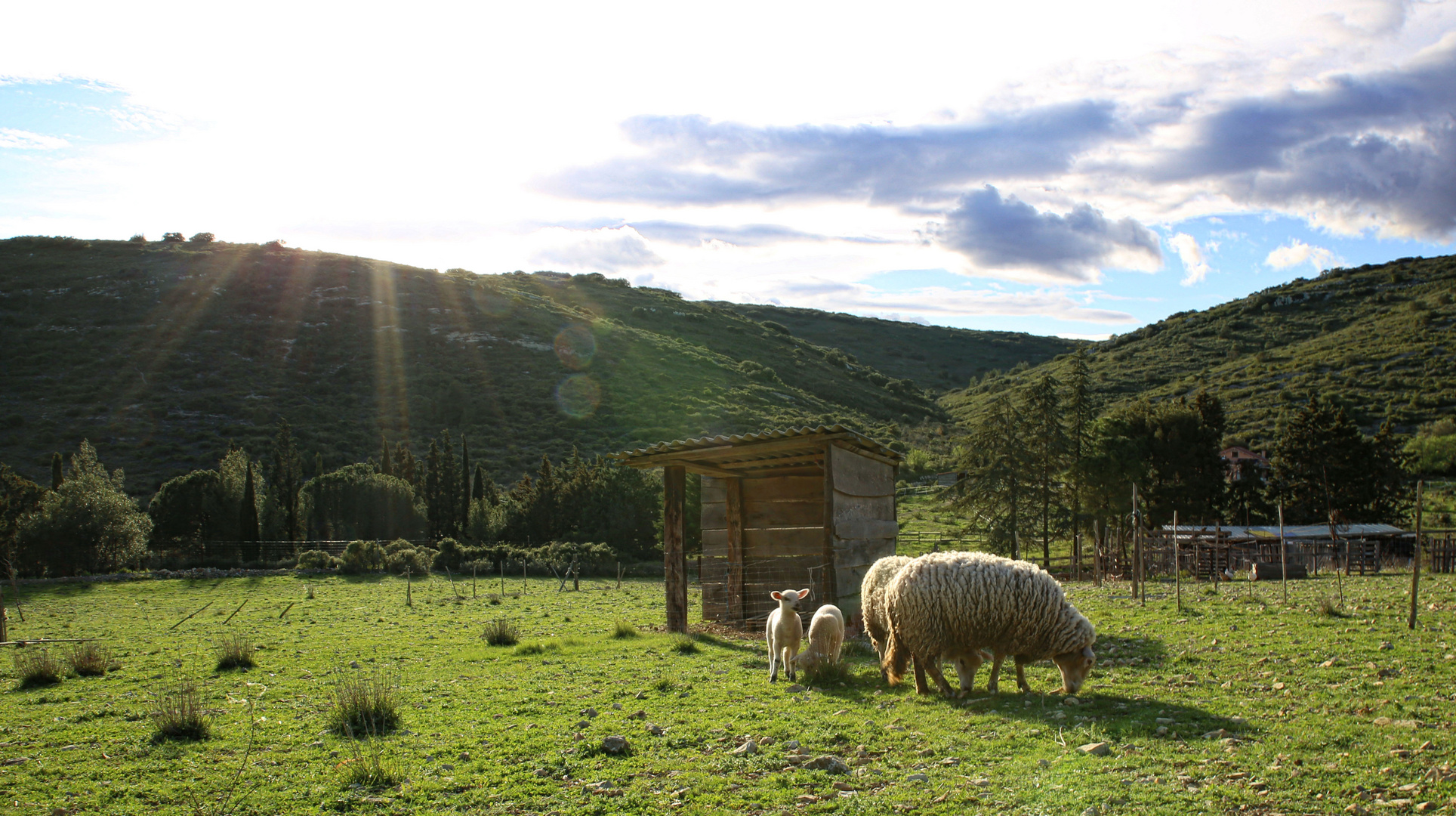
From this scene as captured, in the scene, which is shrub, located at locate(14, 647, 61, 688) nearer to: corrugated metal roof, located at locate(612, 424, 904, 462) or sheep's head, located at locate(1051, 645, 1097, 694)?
corrugated metal roof, located at locate(612, 424, 904, 462)

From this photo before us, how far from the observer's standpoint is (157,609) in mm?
24703

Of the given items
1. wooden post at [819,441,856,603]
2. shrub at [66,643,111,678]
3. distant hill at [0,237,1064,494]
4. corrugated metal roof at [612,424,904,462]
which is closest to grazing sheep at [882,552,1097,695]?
corrugated metal roof at [612,424,904,462]

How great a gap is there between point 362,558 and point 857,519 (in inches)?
1178

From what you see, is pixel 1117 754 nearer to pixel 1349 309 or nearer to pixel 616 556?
pixel 616 556

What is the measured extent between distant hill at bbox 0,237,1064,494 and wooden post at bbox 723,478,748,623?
40707 mm

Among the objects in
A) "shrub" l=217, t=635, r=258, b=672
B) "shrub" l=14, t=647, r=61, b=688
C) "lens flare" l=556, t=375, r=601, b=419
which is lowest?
"shrub" l=217, t=635, r=258, b=672

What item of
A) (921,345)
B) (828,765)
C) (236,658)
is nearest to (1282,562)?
(828,765)

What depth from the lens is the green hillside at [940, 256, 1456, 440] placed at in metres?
60.8

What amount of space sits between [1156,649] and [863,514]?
20.9 ft

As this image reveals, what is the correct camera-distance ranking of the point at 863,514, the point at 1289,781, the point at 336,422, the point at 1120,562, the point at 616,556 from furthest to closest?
1. the point at 336,422
2. the point at 616,556
3. the point at 1120,562
4. the point at 863,514
5. the point at 1289,781

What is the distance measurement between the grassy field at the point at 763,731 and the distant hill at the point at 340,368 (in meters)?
47.6

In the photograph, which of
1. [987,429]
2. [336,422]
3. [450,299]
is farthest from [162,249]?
[987,429]

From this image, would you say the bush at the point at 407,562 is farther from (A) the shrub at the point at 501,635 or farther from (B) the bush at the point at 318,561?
(A) the shrub at the point at 501,635

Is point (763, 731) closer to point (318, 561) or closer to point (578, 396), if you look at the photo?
point (318, 561)
